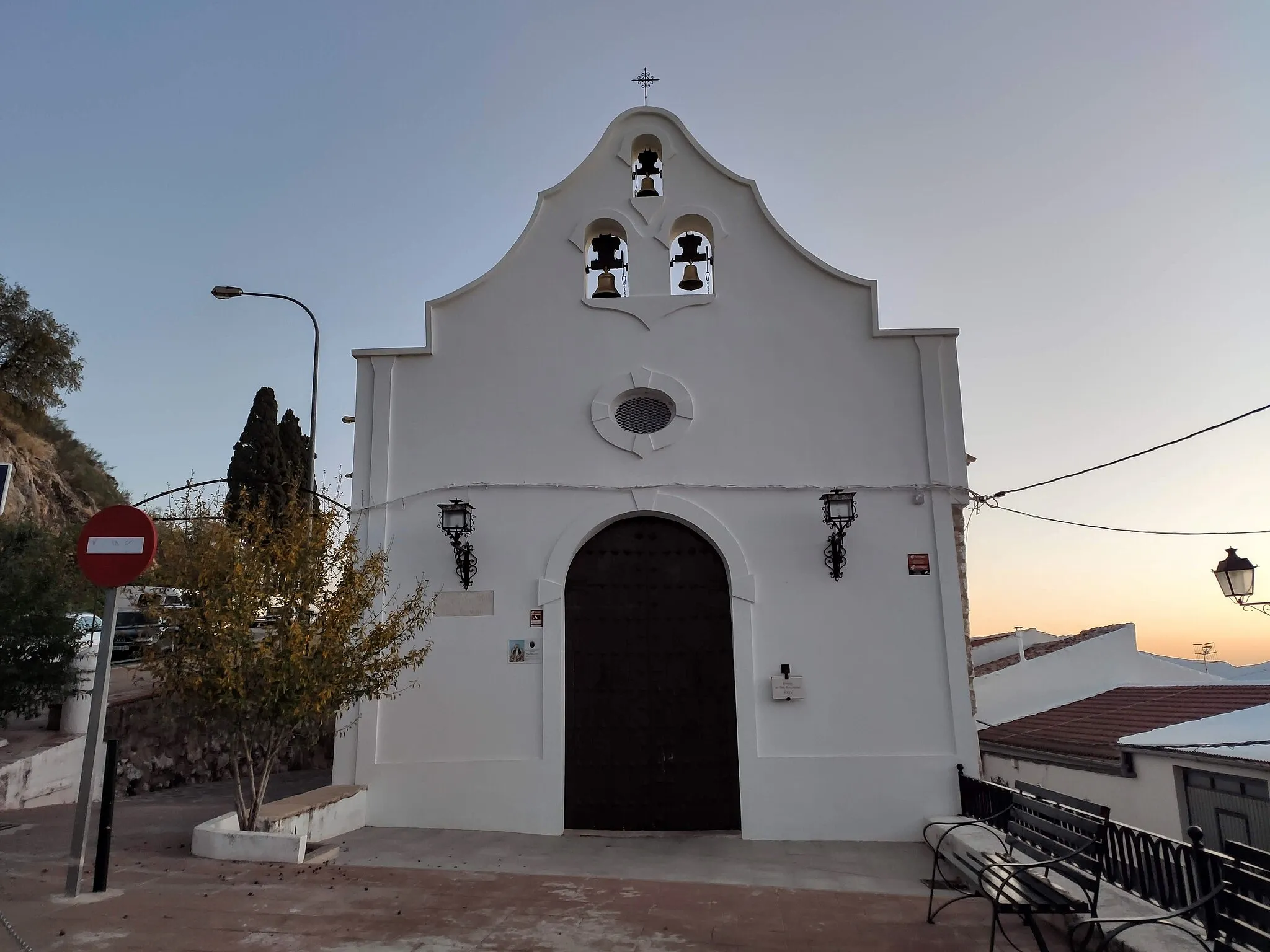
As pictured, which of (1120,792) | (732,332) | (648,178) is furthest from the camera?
(1120,792)

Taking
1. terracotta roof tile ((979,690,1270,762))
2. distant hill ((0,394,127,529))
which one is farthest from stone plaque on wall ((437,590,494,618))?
distant hill ((0,394,127,529))

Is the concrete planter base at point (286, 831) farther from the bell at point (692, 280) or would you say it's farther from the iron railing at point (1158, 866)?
the bell at point (692, 280)

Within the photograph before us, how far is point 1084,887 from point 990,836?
8.18 ft

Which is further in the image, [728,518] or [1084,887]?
[728,518]

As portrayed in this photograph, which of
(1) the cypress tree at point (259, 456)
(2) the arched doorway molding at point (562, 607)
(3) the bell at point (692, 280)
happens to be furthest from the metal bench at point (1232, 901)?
(1) the cypress tree at point (259, 456)

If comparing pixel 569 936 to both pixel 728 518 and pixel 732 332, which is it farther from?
pixel 732 332

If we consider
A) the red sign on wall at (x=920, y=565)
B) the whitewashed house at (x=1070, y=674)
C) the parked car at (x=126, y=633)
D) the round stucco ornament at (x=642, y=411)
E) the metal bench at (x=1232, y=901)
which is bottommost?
the metal bench at (x=1232, y=901)

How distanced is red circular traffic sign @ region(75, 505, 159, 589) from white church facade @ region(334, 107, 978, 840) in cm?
342

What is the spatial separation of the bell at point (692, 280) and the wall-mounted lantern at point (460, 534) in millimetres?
3629

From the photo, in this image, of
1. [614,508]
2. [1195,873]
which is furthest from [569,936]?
[614,508]

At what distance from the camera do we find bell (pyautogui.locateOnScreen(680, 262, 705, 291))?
9992 mm

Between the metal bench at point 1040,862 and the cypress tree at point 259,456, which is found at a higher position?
the cypress tree at point 259,456

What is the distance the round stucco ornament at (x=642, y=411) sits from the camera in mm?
9297

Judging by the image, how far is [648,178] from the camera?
1021 centimetres
